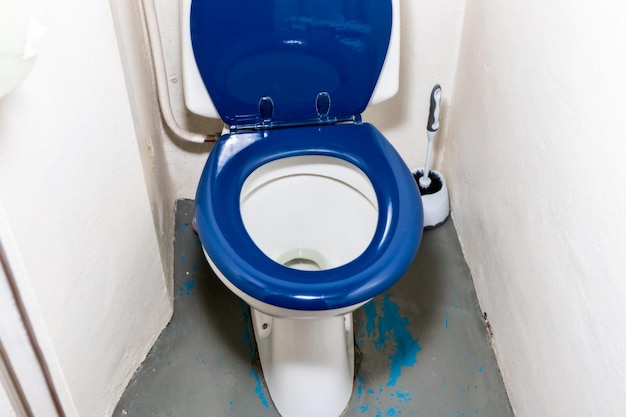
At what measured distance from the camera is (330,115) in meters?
1.29

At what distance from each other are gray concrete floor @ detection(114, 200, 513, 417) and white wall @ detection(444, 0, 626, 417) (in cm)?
5

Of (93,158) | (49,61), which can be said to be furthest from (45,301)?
(49,61)

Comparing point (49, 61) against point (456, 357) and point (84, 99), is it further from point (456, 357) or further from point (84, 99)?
point (456, 357)

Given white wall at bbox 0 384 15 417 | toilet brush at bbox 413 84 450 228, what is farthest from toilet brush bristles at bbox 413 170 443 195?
white wall at bbox 0 384 15 417

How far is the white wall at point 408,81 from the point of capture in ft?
4.64

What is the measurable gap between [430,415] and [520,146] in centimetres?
52

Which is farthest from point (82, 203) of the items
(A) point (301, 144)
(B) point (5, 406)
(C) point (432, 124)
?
(C) point (432, 124)

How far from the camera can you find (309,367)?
1206 mm

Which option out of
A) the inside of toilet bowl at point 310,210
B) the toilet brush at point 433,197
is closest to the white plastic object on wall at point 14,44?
the inside of toilet bowl at point 310,210

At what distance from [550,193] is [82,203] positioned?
71 centimetres

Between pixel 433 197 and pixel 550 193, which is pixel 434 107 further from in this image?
pixel 550 193

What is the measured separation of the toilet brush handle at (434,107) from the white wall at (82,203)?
0.61 meters

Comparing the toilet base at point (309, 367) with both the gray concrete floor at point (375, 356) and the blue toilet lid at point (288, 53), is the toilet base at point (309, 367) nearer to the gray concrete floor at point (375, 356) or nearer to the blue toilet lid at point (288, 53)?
the gray concrete floor at point (375, 356)

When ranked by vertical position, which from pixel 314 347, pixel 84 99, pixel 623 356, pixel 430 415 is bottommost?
pixel 430 415
